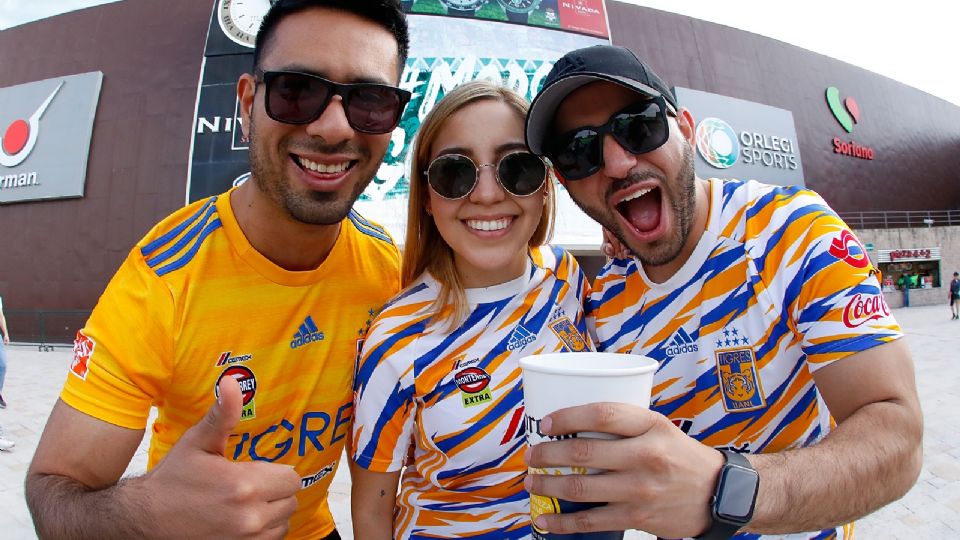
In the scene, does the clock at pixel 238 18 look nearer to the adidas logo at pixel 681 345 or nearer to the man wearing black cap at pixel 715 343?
the man wearing black cap at pixel 715 343

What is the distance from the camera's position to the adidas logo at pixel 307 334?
6.28 ft

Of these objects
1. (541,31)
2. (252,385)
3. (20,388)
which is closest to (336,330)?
(252,385)

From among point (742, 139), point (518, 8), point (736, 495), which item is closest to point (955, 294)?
point (742, 139)

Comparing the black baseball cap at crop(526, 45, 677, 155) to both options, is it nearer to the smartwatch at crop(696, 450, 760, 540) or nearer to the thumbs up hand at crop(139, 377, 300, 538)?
the smartwatch at crop(696, 450, 760, 540)

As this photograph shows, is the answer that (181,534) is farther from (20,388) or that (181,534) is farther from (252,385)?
(20,388)

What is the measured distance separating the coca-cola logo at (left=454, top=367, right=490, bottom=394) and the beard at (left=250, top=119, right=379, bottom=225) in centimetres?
81

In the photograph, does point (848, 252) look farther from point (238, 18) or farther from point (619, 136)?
point (238, 18)

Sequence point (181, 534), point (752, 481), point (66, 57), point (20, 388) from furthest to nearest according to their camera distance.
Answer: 1. point (66, 57)
2. point (20, 388)
3. point (181, 534)
4. point (752, 481)

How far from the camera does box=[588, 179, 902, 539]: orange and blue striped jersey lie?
1372mm

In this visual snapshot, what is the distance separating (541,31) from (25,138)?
17067mm

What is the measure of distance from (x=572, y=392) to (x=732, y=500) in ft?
1.29

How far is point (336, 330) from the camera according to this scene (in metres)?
2.00

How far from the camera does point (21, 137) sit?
49.9 feet

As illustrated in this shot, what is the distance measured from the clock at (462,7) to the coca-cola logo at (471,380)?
49.0 feet
